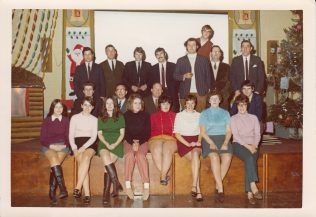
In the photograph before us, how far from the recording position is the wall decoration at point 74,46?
14.8ft

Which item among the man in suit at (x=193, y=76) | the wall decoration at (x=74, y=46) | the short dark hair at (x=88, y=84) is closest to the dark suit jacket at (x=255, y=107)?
the man in suit at (x=193, y=76)

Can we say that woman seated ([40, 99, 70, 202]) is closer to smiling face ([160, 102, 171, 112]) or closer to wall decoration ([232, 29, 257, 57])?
smiling face ([160, 102, 171, 112])

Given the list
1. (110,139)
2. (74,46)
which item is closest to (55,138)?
(110,139)

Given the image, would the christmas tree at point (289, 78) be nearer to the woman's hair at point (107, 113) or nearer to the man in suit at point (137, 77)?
the man in suit at point (137, 77)

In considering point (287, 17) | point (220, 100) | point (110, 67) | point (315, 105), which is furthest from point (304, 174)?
point (110, 67)

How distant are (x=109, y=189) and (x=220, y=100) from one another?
4.10ft

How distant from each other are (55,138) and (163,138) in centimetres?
95

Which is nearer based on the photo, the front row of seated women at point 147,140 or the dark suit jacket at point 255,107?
the front row of seated women at point 147,140

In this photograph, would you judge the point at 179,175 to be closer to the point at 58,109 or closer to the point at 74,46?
the point at 58,109

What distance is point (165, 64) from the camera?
459cm

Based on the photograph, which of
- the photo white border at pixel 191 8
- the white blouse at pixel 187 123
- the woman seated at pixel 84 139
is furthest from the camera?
the white blouse at pixel 187 123

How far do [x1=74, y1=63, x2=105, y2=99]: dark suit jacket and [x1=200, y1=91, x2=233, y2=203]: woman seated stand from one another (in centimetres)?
94

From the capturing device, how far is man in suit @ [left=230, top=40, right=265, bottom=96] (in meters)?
4.59

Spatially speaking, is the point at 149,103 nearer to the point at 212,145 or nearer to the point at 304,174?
the point at 212,145
